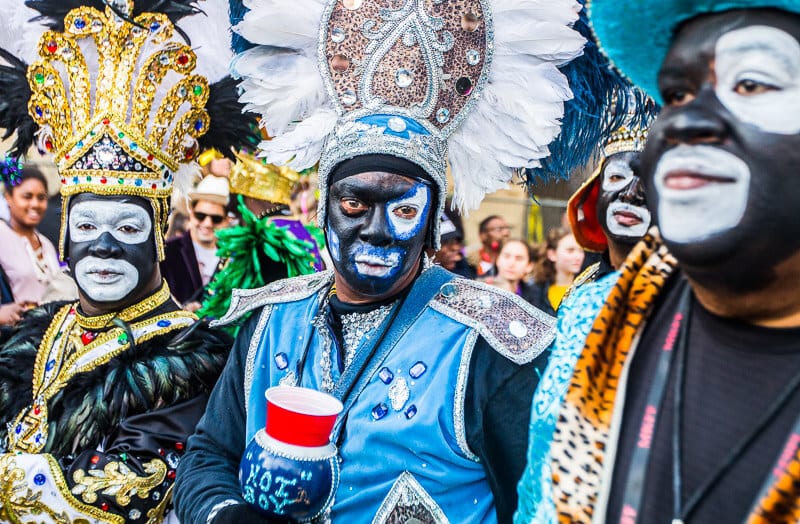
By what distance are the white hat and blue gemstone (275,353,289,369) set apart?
12.1ft

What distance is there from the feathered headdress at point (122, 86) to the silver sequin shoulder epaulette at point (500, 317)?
4.95 ft

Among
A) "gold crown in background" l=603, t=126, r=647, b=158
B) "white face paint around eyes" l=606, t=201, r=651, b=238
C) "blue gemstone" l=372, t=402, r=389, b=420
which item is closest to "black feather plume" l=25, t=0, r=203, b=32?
"gold crown in background" l=603, t=126, r=647, b=158

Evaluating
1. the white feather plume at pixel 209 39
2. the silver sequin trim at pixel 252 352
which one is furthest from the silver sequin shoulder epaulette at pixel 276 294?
the white feather plume at pixel 209 39

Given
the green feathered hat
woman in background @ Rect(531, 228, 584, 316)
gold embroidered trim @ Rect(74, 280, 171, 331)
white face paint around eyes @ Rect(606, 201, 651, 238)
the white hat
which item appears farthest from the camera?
woman in background @ Rect(531, 228, 584, 316)

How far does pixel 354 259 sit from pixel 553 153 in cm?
93

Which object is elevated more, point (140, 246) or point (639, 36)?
point (639, 36)

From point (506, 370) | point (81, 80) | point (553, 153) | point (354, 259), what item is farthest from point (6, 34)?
point (506, 370)

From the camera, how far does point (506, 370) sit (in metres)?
2.48

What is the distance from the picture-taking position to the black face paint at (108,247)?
343cm

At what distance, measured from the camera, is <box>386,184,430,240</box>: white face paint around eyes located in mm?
2611

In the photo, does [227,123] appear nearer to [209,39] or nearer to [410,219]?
[209,39]

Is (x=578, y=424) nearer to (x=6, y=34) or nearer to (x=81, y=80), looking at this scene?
(x=81, y=80)

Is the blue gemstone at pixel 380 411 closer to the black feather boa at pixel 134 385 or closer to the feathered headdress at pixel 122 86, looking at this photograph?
the black feather boa at pixel 134 385

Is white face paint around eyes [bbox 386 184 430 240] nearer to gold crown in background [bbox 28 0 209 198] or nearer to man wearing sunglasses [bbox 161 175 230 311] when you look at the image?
gold crown in background [bbox 28 0 209 198]
